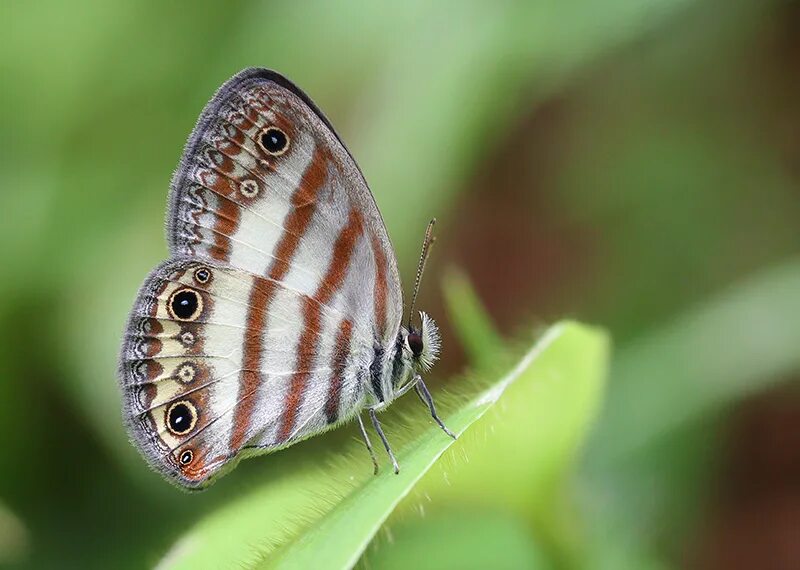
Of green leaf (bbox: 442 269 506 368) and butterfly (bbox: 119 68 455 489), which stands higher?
butterfly (bbox: 119 68 455 489)

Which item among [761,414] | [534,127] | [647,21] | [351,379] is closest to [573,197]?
[534,127]

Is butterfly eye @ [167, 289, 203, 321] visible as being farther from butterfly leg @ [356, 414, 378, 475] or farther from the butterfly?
butterfly leg @ [356, 414, 378, 475]

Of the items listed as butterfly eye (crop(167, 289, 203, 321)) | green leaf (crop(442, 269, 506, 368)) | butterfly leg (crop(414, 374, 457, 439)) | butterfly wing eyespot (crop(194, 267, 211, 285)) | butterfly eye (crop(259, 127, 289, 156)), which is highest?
butterfly eye (crop(259, 127, 289, 156))

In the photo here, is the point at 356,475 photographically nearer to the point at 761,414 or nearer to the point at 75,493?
the point at 75,493

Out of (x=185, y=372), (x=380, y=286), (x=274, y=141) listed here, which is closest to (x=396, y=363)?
(x=380, y=286)

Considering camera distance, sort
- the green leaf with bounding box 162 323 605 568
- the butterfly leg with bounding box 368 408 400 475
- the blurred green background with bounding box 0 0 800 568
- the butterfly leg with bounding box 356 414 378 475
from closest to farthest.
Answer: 1. the green leaf with bounding box 162 323 605 568
2. the butterfly leg with bounding box 368 408 400 475
3. the butterfly leg with bounding box 356 414 378 475
4. the blurred green background with bounding box 0 0 800 568

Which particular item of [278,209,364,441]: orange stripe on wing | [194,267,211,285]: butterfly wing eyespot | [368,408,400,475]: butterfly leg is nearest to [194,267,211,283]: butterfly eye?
[194,267,211,285]: butterfly wing eyespot

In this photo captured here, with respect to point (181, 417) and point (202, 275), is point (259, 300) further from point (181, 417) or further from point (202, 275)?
point (181, 417)
